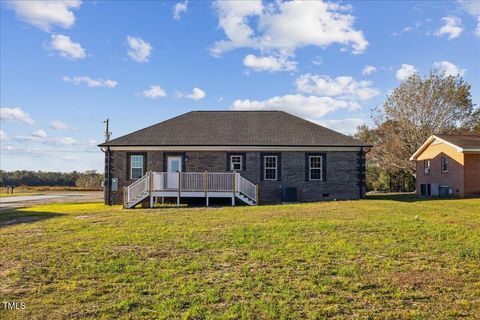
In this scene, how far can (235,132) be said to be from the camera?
23.7m

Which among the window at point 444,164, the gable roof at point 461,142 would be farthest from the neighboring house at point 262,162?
the window at point 444,164

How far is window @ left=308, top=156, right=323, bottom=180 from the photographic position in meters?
Answer: 22.2

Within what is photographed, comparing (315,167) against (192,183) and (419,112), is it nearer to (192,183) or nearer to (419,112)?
(192,183)

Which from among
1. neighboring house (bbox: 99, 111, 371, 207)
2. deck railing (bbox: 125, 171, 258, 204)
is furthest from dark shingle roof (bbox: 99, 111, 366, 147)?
deck railing (bbox: 125, 171, 258, 204)

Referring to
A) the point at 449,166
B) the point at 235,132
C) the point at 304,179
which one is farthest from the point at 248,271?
the point at 449,166

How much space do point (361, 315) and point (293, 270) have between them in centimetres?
191

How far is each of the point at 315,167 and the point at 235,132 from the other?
5.35 m

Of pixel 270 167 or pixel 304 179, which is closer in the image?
pixel 304 179

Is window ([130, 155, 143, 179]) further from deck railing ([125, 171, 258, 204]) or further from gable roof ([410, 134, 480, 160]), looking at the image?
gable roof ([410, 134, 480, 160])

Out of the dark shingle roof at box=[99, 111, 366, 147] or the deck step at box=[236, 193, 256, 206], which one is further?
→ the dark shingle roof at box=[99, 111, 366, 147]

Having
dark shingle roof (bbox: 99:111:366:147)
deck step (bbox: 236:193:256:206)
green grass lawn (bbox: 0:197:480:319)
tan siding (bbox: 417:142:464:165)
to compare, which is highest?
dark shingle roof (bbox: 99:111:366:147)

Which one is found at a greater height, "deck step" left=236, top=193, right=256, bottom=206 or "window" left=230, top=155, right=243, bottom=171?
"window" left=230, top=155, right=243, bottom=171

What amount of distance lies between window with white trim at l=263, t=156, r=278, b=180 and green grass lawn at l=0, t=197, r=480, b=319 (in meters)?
10.8

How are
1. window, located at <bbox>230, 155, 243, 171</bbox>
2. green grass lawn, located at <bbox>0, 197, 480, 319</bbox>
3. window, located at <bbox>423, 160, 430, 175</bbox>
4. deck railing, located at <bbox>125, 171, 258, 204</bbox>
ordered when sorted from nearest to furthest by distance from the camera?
green grass lawn, located at <bbox>0, 197, 480, 319</bbox> < deck railing, located at <bbox>125, 171, 258, 204</bbox> < window, located at <bbox>230, 155, 243, 171</bbox> < window, located at <bbox>423, 160, 430, 175</bbox>
